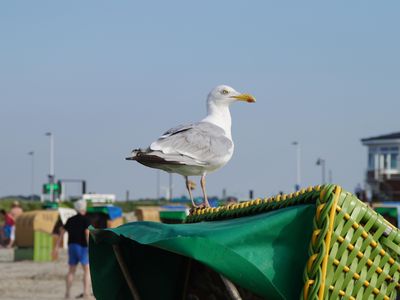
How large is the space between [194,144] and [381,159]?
228 feet

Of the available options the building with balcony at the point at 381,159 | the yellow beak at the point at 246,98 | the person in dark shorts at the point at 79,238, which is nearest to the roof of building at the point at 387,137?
the building with balcony at the point at 381,159

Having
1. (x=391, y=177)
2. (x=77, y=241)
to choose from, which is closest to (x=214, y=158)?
(x=77, y=241)

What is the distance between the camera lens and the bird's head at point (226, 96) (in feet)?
24.4

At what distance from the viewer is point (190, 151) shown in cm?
676

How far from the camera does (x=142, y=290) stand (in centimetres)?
452

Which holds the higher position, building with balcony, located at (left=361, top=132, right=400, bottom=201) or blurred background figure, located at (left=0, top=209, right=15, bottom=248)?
building with balcony, located at (left=361, top=132, right=400, bottom=201)

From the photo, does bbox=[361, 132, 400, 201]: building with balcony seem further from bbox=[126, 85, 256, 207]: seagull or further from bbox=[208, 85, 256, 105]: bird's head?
bbox=[126, 85, 256, 207]: seagull

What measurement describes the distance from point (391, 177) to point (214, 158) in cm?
6076

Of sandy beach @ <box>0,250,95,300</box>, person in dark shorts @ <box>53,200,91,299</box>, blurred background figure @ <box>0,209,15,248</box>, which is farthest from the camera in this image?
blurred background figure @ <box>0,209,15,248</box>

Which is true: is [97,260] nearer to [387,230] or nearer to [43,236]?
[387,230]

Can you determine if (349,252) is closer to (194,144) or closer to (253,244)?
(253,244)

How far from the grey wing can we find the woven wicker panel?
310 centimetres

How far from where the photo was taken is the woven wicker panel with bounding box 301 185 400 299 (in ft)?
11.5

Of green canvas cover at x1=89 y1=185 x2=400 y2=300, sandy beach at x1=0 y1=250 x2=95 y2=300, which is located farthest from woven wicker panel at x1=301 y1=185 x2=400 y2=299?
sandy beach at x1=0 y1=250 x2=95 y2=300
